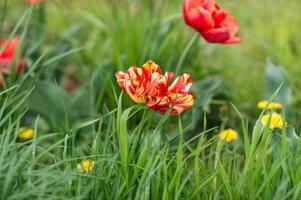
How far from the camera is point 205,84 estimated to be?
2.61m

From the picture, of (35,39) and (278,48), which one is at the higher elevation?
(35,39)

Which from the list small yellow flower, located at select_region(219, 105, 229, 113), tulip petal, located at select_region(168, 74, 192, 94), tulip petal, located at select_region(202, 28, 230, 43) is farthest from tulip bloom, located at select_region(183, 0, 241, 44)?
small yellow flower, located at select_region(219, 105, 229, 113)

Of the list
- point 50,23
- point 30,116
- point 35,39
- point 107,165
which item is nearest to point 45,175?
point 107,165

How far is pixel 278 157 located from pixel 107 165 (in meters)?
0.41

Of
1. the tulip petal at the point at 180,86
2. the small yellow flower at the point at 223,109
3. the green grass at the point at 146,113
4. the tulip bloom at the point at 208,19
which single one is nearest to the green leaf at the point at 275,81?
the green grass at the point at 146,113

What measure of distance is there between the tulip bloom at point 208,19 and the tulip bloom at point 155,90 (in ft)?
1.22

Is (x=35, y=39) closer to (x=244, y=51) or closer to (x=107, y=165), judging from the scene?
(x=244, y=51)

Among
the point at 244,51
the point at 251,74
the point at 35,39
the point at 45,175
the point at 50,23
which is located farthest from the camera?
the point at 50,23

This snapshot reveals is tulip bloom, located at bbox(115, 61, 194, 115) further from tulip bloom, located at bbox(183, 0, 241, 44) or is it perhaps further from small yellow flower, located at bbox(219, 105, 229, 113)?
small yellow flower, located at bbox(219, 105, 229, 113)

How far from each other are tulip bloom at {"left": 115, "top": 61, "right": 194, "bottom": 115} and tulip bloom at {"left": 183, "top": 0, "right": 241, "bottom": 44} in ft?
1.22

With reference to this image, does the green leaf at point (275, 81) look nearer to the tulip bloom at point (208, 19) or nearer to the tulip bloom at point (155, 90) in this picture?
the tulip bloom at point (208, 19)

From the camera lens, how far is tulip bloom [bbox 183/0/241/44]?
Result: 1.90 meters

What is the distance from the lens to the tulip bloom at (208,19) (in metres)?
1.90

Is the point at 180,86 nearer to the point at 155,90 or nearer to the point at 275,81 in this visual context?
the point at 155,90
